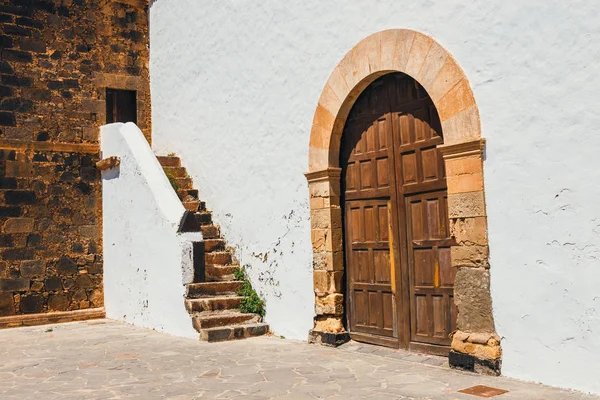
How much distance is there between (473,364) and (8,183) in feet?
22.5

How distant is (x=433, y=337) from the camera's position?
537 cm

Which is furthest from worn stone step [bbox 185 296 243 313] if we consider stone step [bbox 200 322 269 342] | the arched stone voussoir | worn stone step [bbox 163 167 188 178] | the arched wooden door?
worn stone step [bbox 163 167 188 178]

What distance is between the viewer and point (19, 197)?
8898mm

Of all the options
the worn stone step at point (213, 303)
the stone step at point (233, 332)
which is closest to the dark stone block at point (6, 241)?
the worn stone step at point (213, 303)

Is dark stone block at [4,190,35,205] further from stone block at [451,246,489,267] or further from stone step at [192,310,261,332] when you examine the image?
stone block at [451,246,489,267]

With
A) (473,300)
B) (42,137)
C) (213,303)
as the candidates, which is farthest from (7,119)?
(473,300)

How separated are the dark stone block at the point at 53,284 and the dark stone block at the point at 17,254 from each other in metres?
0.41

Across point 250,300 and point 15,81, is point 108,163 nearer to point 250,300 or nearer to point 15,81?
point 15,81

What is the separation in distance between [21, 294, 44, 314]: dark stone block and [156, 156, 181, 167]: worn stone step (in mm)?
2533

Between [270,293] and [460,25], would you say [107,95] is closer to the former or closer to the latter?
[270,293]

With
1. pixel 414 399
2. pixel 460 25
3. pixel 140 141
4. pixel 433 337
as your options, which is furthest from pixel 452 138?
pixel 140 141

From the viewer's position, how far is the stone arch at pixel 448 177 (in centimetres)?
480

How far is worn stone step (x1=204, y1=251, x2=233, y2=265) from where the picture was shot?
7863 mm

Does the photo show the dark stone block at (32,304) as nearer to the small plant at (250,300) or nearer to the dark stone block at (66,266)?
the dark stone block at (66,266)
